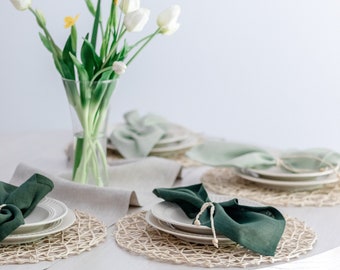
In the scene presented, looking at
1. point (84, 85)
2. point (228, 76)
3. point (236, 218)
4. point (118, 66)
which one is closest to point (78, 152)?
point (84, 85)

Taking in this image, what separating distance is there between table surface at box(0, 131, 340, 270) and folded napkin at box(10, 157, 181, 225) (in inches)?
1.6

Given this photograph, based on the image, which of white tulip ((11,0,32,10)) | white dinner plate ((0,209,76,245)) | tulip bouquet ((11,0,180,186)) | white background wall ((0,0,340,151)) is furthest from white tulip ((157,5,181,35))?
white background wall ((0,0,340,151))

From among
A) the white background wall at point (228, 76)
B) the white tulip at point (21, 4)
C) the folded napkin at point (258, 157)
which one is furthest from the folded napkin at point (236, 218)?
the white background wall at point (228, 76)

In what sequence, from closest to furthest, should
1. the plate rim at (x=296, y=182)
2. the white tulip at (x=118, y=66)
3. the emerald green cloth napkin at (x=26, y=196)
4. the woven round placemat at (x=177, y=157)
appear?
the emerald green cloth napkin at (x=26, y=196), the white tulip at (x=118, y=66), the plate rim at (x=296, y=182), the woven round placemat at (x=177, y=157)

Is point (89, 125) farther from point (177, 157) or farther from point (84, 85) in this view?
point (177, 157)

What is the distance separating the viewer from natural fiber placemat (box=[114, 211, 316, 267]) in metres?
1.42

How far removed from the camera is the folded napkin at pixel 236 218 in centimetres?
144

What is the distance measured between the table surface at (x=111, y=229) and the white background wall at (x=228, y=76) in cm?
185

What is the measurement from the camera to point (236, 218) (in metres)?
1.58

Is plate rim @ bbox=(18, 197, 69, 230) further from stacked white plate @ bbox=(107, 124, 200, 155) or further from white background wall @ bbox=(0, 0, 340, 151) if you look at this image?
white background wall @ bbox=(0, 0, 340, 151)

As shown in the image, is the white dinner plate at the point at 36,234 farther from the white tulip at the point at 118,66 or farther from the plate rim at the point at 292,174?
the plate rim at the point at 292,174

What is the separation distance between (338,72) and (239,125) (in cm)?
68

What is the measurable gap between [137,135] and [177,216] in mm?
838

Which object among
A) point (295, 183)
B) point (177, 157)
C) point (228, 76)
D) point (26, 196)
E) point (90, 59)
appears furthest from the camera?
point (228, 76)
